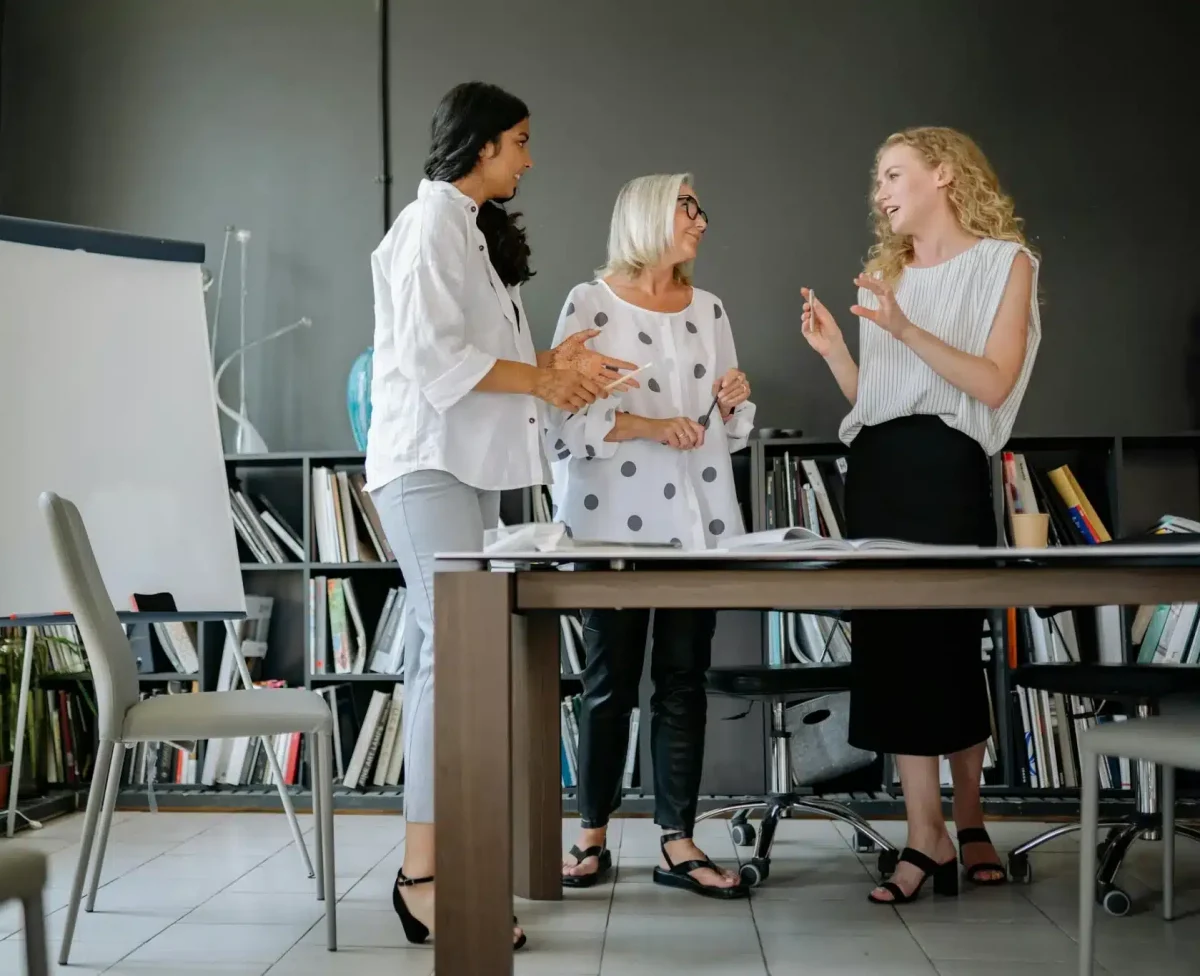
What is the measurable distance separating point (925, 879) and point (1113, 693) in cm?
55

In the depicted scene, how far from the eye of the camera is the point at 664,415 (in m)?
2.51

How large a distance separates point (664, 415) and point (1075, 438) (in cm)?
161

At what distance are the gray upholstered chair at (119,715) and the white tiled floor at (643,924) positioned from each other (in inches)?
4.4

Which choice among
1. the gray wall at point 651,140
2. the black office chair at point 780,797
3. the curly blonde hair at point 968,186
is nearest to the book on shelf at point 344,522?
the gray wall at point 651,140

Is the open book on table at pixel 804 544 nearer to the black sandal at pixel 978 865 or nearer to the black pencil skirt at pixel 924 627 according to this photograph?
the black pencil skirt at pixel 924 627

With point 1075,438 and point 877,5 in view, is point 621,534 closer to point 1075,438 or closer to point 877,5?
point 1075,438

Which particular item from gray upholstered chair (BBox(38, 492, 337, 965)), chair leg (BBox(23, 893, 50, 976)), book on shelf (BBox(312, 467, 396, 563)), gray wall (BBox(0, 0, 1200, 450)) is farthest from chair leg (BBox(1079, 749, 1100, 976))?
book on shelf (BBox(312, 467, 396, 563))

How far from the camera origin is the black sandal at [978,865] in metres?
2.53

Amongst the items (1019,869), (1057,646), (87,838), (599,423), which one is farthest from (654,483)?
(1057,646)

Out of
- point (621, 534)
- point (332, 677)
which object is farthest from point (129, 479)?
point (621, 534)

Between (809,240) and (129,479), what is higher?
(809,240)

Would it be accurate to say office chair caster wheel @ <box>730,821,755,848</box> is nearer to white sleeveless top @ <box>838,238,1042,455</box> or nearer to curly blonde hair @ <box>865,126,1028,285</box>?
white sleeveless top @ <box>838,238,1042,455</box>

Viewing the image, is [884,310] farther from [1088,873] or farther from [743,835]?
[743,835]

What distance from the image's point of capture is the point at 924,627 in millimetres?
2330
